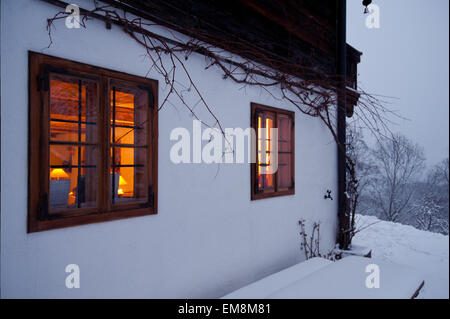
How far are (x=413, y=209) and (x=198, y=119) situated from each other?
48.3 ft

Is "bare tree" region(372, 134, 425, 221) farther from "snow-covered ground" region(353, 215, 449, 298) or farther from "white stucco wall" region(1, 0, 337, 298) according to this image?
"white stucco wall" region(1, 0, 337, 298)

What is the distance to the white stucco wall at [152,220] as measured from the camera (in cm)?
168

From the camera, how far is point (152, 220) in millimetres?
2352

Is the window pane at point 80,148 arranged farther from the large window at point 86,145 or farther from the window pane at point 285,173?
the window pane at point 285,173

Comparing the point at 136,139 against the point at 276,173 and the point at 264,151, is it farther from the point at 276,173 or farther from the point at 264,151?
the point at 276,173

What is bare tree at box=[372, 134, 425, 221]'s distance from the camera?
43.7 ft

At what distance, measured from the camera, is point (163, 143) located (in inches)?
95.8

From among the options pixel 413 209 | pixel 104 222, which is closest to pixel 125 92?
pixel 104 222

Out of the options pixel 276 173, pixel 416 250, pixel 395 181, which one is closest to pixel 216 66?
pixel 276 173

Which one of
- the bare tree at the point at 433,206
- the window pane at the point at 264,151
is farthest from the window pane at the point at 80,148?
the bare tree at the point at 433,206

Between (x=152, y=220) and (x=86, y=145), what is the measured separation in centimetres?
81

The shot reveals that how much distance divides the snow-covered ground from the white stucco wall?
2.09 meters

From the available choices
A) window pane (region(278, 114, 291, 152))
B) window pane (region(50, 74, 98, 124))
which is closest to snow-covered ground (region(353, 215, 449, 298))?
window pane (region(278, 114, 291, 152))

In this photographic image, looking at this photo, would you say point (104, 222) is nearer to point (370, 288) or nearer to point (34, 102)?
point (34, 102)
